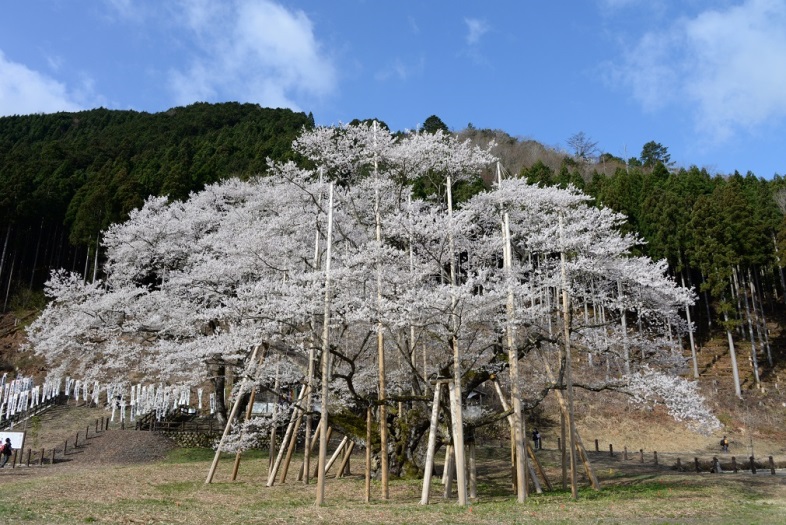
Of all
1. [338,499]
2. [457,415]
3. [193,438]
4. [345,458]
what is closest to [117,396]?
[193,438]

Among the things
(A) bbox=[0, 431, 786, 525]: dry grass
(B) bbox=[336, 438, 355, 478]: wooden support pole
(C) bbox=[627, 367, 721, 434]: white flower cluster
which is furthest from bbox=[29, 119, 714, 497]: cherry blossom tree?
(A) bbox=[0, 431, 786, 525]: dry grass

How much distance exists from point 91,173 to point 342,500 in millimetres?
42715

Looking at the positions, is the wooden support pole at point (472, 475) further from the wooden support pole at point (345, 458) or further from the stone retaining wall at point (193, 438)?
the stone retaining wall at point (193, 438)

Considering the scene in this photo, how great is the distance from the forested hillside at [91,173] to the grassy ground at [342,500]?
1744cm

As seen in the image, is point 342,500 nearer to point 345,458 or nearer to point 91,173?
point 345,458

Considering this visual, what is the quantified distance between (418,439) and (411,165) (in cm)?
749

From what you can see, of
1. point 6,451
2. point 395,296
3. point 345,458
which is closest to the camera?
point 395,296

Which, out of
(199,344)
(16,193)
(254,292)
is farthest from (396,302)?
(16,193)

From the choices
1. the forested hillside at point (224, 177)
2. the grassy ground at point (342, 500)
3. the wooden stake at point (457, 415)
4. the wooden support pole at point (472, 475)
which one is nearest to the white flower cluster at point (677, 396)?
the grassy ground at point (342, 500)

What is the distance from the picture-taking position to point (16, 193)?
38.2 metres

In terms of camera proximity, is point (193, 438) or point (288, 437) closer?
point (288, 437)

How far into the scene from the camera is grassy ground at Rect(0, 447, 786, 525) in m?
9.03

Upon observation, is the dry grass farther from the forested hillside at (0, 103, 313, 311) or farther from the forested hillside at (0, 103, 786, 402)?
the forested hillside at (0, 103, 786, 402)

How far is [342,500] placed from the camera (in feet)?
38.4
